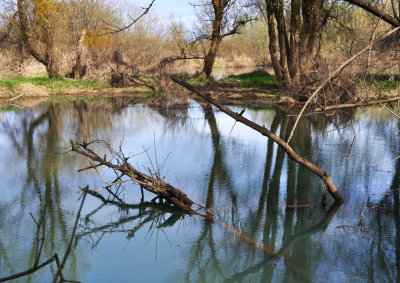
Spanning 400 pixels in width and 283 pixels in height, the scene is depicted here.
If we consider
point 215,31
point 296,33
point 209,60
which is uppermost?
point 215,31

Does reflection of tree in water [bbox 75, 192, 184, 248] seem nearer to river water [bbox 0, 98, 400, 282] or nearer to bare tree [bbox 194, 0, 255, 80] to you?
river water [bbox 0, 98, 400, 282]

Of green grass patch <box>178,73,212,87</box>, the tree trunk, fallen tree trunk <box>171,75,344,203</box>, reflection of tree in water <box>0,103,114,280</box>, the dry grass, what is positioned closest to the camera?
reflection of tree in water <box>0,103,114,280</box>

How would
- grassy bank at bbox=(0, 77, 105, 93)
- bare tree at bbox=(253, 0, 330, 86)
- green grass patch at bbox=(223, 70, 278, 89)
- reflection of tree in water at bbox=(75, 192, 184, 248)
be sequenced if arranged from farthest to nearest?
grassy bank at bbox=(0, 77, 105, 93) → green grass patch at bbox=(223, 70, 278, 89) → bare tree at bbox=(253, 0, 330, 86) → reflection of tree in water at bbox=(75, 192, 184, 248)

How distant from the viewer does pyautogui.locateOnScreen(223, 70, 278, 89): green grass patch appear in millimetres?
15985

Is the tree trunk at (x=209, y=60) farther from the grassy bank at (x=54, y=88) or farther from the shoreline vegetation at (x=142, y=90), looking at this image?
the grassy bank at (x=54, y=88)

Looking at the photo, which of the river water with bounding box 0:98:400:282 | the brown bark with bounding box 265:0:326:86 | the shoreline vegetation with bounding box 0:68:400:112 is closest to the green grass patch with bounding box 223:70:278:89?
the shoreline vegetation with bounding box 0:68:400:112

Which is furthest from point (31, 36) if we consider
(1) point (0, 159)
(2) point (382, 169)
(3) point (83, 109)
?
(2) point (382, 169)

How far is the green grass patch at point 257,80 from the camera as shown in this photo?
16.0 metres

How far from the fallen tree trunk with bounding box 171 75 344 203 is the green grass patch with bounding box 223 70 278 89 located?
34.8 ft

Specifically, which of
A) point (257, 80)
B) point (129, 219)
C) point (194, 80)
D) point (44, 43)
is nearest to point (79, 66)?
point (44, 43)

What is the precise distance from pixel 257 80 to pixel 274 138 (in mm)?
12409

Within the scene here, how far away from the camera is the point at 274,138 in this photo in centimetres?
474

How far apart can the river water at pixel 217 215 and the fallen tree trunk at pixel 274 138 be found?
269mm

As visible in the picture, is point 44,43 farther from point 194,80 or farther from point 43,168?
point 43,168
